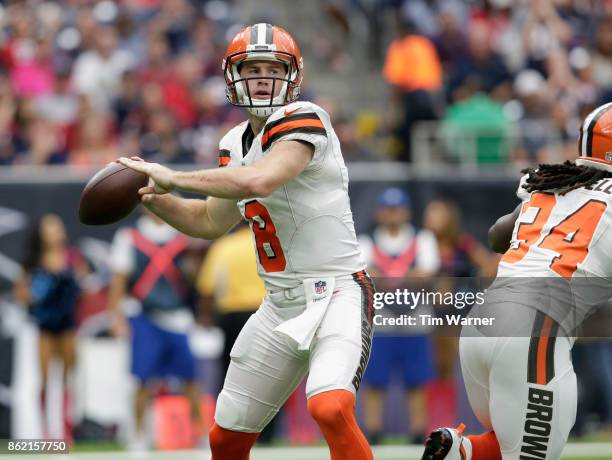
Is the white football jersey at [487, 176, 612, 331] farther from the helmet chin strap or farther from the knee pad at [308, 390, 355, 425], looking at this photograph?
the helmet chin strap

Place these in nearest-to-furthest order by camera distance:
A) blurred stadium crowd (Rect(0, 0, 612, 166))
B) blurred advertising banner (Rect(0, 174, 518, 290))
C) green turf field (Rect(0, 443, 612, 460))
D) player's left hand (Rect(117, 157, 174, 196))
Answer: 1. player's left hand (Rect(117, 157, 174, 196))
2. green turf field (Rect(0, 443, 612, 460))
3. blurred advertising banner (Rect(0, 174, 518, 290))
4. blurred stadium crowd (Rect(0, 0, 612, 166))

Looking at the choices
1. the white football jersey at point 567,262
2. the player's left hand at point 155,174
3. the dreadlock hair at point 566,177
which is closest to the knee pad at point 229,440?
the player's left hand at point 155,174

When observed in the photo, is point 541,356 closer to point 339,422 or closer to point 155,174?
point 339,422

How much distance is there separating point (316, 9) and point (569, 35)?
9.31 feet

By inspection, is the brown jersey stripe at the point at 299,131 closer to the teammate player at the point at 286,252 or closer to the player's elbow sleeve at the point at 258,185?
the teammate player at the point at 286,252

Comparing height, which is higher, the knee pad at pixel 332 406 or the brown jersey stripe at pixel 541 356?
the brown jersey stripe at pixel 541 356

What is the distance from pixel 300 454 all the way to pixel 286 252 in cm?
354

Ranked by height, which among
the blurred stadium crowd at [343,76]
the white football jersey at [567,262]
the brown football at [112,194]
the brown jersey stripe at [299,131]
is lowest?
the white football jersey at [567,262]

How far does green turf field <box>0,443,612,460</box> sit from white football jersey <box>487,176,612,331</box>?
3.44m

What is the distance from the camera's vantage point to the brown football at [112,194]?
4.93 m

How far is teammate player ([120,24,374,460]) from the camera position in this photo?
15.7 feet

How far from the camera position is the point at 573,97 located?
12.1m

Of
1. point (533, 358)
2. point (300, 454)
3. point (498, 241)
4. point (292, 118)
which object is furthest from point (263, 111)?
point (300, 454)

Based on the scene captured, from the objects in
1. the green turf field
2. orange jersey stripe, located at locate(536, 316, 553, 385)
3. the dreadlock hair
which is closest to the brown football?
the dreadlock hair
